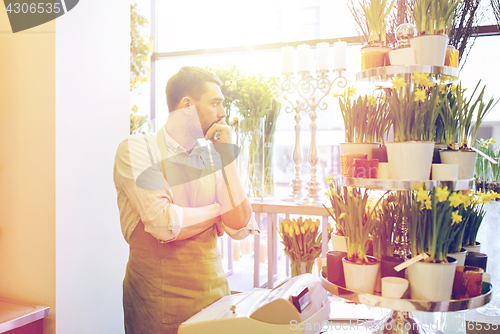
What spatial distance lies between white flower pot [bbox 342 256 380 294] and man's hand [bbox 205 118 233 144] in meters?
0.72

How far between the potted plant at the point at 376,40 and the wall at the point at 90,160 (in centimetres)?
109

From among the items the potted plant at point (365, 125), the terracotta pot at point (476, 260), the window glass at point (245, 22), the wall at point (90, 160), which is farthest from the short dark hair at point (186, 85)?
the window glass at point (245, 22)

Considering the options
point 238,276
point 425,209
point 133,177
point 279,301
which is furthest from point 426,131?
point 238,276

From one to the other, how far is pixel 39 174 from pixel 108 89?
1.56 feet

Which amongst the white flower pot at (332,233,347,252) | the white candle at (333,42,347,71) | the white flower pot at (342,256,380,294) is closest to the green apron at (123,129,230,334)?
the white flower pot at (332,233,347,252)

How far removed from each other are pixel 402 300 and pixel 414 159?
14.9 inches

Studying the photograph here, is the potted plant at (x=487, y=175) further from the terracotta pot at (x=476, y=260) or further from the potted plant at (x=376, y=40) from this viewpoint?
the potted plant at (x=376, y=40)

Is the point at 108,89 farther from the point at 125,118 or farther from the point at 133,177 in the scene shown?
the point at 133,177

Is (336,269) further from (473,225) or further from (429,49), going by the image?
(429,49)

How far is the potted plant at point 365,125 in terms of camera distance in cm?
115

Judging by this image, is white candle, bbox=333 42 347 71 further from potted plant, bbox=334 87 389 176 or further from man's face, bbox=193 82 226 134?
potted plant, bbox=334 87 389 176

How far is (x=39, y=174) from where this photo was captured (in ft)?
4.64

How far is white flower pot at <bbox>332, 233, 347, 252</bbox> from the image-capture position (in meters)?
1.21

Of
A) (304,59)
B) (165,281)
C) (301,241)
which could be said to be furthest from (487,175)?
(165,281)
